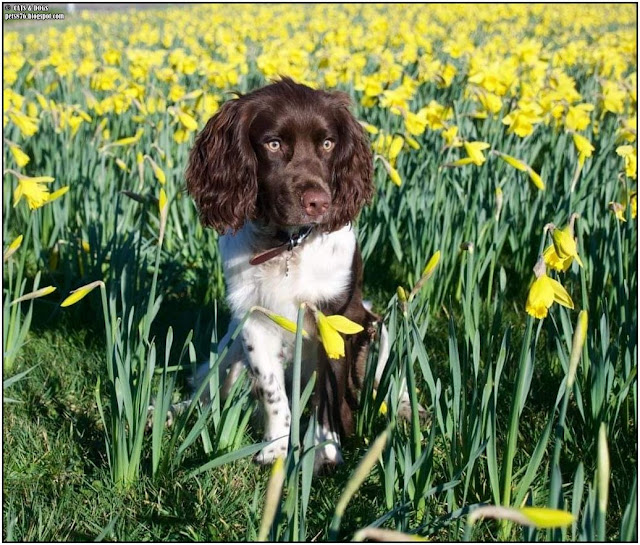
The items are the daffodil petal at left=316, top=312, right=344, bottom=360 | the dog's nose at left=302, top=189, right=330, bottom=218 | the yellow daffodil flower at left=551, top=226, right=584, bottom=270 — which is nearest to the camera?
the daffodil petal at left=316, top=312, right=344, bottom=360

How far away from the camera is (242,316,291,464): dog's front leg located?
9.09ft

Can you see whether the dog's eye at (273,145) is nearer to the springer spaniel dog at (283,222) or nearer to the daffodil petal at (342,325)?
the springer spaniel dog at (283,222)

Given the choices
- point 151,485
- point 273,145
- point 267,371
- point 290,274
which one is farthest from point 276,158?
point 151,485

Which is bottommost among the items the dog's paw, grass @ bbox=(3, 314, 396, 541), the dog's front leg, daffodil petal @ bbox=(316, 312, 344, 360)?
the dog's paw

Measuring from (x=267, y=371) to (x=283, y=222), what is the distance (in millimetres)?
592

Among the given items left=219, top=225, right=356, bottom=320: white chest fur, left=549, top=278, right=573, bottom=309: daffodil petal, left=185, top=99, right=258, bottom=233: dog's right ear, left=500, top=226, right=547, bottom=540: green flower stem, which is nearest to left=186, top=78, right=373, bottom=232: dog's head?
left=185, top=99, right=258, bottom=233: dog's right ear

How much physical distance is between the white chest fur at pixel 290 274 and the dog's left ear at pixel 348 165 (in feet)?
0.39

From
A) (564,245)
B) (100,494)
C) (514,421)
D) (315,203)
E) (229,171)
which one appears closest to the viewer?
(564,245)

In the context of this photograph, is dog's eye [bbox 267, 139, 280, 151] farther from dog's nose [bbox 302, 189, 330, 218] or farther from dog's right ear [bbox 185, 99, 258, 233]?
dog's nose [bbox 302, 189, 330, 218]

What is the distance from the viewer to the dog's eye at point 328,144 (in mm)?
2758

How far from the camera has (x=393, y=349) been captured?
85.7 inches

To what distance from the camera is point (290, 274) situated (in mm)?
2744

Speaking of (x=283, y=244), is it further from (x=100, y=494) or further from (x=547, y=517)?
(x=547, y=517)

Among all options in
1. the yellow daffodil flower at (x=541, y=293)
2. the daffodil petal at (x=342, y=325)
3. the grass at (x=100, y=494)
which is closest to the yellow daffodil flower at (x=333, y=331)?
the daffodil petal at (x=342, y=325)
